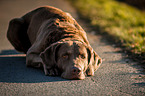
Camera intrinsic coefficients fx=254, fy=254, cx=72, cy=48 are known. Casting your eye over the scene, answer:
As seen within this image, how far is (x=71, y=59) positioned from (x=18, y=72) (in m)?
1.14

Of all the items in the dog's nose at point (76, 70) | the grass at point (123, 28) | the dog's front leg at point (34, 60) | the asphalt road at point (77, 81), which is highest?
the grass at point (123, 28)

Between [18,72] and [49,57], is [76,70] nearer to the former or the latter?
[49,57]

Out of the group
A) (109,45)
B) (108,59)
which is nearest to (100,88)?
(108,59)

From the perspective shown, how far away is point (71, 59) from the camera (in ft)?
14.0

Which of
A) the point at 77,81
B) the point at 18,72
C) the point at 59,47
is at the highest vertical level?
the point at 59,47

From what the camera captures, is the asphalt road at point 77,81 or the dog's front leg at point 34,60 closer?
the asphalt road at point 77,81

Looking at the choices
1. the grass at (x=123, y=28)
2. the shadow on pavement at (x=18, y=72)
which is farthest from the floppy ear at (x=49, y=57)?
the grass at (x=123, y=28)

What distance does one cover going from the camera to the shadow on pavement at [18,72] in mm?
4309

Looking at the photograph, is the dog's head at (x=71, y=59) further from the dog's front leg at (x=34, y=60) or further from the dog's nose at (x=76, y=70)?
the dog's front leg at (x=34, y=60)

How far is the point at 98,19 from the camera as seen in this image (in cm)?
1045

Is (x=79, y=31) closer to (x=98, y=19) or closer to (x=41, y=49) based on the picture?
(x=41, y=49)

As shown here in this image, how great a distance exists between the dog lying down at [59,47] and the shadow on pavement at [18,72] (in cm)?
16

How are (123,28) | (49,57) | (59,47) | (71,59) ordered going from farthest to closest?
(123,28)
(49,57)
(59,47)
(71,59)

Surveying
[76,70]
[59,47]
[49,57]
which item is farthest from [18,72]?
[76,70]
